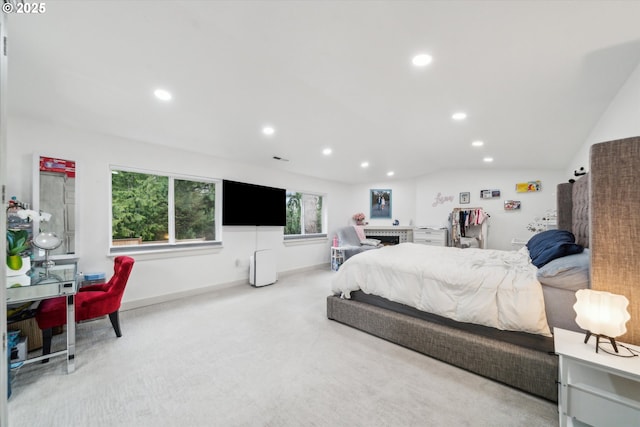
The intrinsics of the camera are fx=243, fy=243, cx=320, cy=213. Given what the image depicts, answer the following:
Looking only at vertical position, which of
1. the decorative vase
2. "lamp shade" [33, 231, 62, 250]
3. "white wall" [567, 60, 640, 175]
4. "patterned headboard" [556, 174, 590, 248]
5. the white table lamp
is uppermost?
"white wall" [567, 60, 640, 175]

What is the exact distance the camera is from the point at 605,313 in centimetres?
130

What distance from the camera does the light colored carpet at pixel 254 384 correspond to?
153cm

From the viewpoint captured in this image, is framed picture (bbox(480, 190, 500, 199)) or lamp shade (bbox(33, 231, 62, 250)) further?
framed picture (bbox(480, 190, 500, 199))

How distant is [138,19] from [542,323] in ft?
11.0

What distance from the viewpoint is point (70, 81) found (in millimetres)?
2119

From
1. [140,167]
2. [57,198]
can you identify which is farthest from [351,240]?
[57,198]

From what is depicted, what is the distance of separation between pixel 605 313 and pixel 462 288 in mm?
816

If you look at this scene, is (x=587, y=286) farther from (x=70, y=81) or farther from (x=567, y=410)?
(x=70, y=81)

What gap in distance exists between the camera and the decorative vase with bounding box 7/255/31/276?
1933 mm

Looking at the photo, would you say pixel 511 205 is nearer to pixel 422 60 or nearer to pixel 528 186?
pixel 528 186

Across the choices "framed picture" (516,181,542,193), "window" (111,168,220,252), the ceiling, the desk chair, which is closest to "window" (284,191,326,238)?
"window" (111,168,220,252)

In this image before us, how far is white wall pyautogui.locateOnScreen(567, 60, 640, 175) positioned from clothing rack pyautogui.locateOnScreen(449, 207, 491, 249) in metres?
2.83

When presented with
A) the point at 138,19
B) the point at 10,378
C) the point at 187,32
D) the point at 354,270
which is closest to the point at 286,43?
the point at 187,32

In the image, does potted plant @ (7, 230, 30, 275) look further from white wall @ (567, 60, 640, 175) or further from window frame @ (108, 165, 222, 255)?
white wall @ (567, 60, 640, 175)
